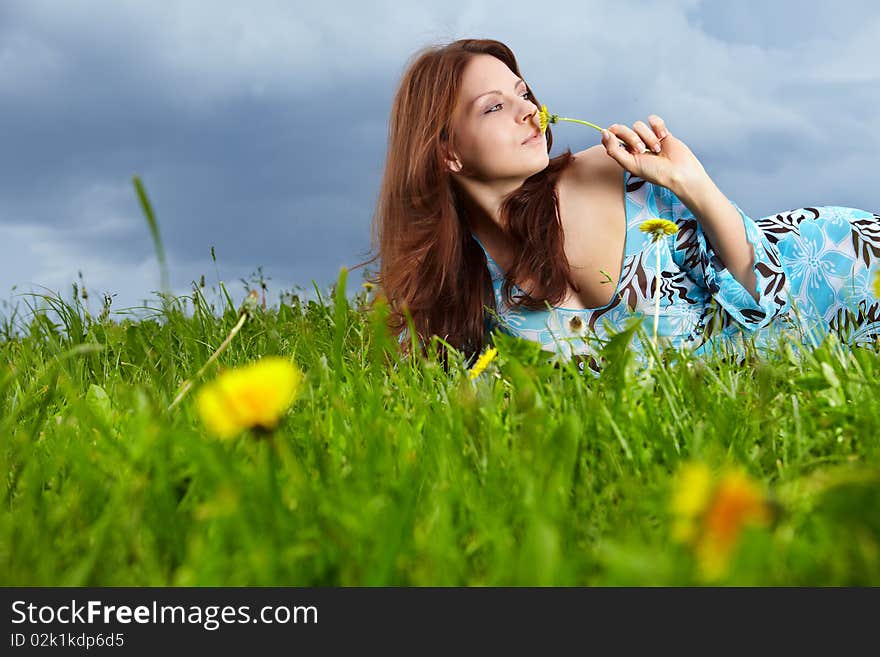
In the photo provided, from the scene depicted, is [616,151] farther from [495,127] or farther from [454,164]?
[454,164]

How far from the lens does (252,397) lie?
78 cm

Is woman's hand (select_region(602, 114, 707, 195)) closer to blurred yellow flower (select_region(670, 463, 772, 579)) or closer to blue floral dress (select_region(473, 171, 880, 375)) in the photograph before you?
blue floral dress (select_region(473, 171, 880, 375))

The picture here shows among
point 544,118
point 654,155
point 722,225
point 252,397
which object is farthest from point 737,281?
point 252,397

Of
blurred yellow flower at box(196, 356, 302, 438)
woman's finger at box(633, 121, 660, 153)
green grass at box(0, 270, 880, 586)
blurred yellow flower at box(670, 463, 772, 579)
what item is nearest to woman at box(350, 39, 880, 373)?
woman's finger at box(633, 121, 660, 153)

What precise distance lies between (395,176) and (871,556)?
9.77 ft

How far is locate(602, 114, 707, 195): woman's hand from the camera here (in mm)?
2900

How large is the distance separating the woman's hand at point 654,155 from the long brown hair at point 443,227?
13.2 inches

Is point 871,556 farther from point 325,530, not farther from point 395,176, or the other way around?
point 395,176

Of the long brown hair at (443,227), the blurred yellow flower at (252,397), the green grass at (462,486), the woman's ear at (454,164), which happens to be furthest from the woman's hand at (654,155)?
the blurred yellow flower at (252,397)

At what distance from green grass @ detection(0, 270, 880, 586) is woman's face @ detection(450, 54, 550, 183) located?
1405mm

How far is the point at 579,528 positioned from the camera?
39.8 inches

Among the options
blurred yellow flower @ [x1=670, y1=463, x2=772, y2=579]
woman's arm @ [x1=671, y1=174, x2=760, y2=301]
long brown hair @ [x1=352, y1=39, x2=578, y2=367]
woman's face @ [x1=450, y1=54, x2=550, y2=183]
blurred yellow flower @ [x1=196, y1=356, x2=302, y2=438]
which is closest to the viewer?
blurred yellow flower @ [x1=670, y1=463, x2=772, y2=579]

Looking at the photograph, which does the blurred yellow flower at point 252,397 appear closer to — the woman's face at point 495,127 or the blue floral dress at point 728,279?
the blue floral dress at point 728,279
